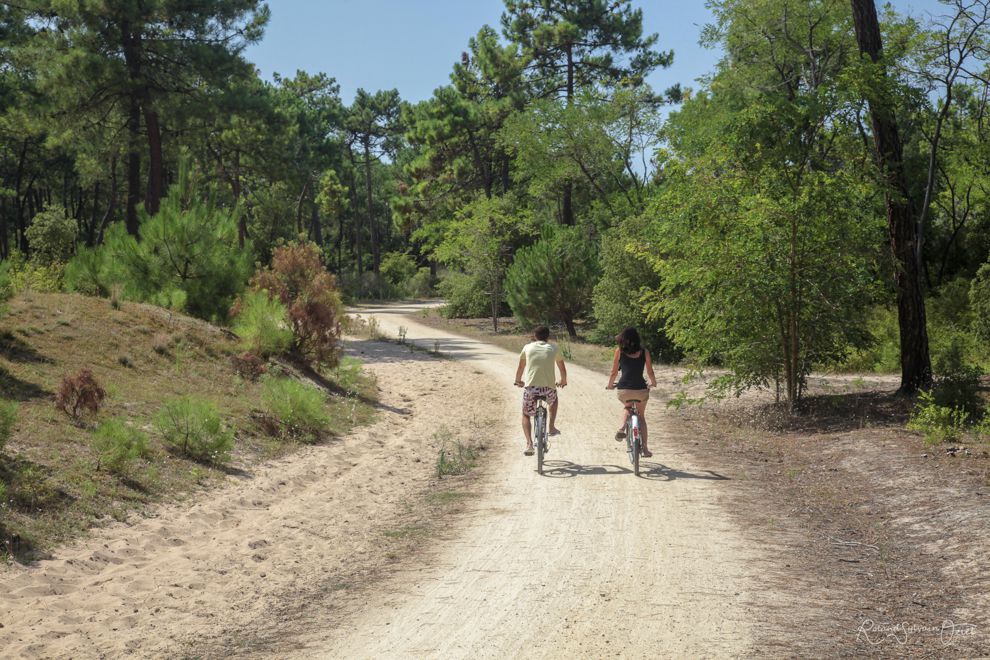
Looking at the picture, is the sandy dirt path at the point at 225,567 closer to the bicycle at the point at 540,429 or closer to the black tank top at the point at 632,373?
the bicycle at the point at 540,429

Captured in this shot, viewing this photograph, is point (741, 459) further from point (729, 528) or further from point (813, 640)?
point (813, 640)

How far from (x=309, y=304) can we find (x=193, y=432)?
7.75m

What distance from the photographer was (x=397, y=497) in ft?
34.0

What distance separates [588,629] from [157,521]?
4.88 m

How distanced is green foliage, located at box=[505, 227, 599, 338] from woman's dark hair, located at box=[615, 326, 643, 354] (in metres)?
22.0

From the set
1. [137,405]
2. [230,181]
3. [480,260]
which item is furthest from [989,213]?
[230,181]

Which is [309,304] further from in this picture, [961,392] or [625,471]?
[961,392]

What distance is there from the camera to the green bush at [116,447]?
9.36 meters

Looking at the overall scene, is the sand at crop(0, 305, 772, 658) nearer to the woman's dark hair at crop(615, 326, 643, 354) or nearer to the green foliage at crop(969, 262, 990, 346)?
the woman's dark hair at crop(615, 326, 643, 354)

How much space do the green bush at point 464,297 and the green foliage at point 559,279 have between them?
6989 millimetres

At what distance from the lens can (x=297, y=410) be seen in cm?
1385

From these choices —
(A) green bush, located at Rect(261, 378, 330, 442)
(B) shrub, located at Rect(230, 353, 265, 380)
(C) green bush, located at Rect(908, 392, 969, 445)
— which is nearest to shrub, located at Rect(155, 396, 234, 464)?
(A) green bush, located at Rect(261, 378, 330, 442)

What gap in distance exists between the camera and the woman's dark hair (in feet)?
34.4

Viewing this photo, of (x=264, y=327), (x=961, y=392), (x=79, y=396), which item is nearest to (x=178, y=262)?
(x=264, y=327)
